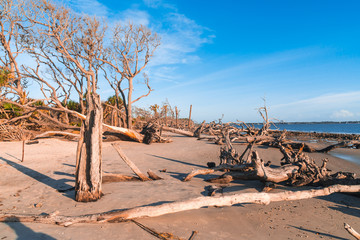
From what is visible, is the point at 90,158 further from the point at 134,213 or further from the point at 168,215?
the point at 168,215

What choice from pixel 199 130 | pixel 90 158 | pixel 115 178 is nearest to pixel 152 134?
pixel 199 130

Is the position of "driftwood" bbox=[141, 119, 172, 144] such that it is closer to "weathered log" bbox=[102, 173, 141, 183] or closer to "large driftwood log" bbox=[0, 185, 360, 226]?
"weathered log" bbox=[102, 173, 141, 183]

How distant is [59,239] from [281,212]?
3725mm

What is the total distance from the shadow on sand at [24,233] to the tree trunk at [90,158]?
3.52ft

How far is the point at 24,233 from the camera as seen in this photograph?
109 inches

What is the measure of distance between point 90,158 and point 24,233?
1.48 meters

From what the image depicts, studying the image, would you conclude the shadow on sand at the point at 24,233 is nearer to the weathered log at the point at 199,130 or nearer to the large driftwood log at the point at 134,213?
the large driftwood log at the point at 134,213

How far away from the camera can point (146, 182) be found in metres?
5.41

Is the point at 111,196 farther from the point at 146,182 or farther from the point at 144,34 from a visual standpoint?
the point at 144,34

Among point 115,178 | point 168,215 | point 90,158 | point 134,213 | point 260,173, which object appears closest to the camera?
point 134,213

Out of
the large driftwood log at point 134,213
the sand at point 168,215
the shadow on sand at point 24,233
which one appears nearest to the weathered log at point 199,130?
the sand at point 168,215

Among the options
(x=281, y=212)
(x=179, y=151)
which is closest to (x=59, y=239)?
(x=281, y=212)

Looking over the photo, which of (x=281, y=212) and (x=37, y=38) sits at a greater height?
(x=37, y=38)

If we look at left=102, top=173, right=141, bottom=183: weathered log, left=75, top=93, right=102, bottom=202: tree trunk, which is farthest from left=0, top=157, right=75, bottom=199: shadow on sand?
left=102, top=173, right=141, bottom=183: weathered log
